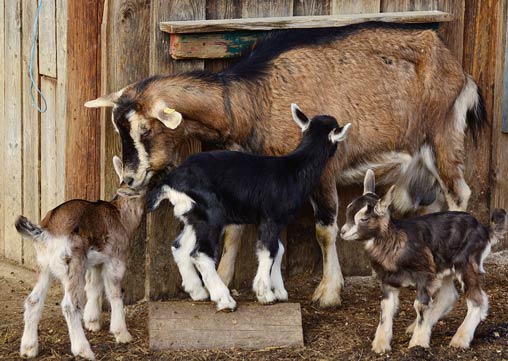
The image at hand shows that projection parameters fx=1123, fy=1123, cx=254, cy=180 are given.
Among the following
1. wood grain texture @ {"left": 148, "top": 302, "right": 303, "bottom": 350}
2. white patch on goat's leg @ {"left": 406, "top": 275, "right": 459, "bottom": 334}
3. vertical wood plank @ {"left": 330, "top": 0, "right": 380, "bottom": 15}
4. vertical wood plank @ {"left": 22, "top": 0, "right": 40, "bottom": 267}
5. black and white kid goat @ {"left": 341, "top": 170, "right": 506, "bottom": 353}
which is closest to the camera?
black and white kid goat @ {"left": 341, "top": 170, "right": 506, "bottom": 353}

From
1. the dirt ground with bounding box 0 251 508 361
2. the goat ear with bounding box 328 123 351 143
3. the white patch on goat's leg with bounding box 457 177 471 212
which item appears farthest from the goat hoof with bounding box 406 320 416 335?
the white patch on goat's leg with bounding box 457 177 471 212

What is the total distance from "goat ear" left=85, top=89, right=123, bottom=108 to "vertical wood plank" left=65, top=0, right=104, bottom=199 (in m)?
0.53

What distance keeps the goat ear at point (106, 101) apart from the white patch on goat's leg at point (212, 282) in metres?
1.20

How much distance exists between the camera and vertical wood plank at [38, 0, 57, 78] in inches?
335

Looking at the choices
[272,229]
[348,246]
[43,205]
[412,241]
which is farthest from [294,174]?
[43,205]

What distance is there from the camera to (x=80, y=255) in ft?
22.8

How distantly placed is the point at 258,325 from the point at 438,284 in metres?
1.18

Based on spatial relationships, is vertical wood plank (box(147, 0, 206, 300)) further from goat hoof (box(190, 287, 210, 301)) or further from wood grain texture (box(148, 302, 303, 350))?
wood grain texture (box(148, 302, 303, 350))

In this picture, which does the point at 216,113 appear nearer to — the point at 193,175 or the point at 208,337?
the point at 193,175

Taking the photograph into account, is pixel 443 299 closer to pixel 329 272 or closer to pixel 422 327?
pixel 422 327

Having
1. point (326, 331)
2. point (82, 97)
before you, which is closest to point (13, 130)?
point (82, 97)

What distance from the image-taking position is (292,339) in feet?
23.7

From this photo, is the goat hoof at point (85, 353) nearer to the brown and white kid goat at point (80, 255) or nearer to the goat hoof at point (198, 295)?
the brown and white kid goat at point (80, 255)

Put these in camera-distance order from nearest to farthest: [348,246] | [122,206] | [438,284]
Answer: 1. [438,284]
2. [122,206]
3. [348,246]
